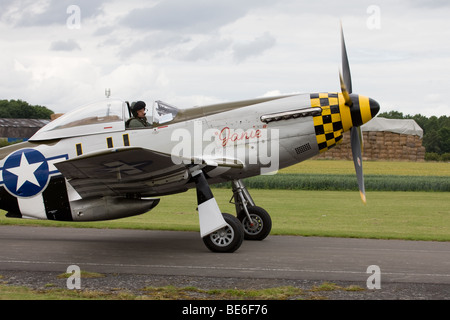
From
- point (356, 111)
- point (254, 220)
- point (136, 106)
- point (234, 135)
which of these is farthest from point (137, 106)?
point (356, 111)

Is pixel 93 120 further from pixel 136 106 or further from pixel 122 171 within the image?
pixel 122 171

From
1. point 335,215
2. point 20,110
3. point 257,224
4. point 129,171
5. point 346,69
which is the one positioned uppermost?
point 20,110

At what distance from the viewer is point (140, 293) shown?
21.9 feet

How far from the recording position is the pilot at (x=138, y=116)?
32.9ft

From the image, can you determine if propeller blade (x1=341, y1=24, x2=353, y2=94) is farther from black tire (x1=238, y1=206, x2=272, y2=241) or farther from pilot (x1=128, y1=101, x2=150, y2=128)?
pilot (x1=128, y1=101, x2=150, y2=128)

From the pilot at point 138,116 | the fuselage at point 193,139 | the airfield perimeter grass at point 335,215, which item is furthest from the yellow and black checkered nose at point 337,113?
the airfield perimeter grass at point 335,215

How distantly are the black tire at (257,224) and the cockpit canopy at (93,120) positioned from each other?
260 cm

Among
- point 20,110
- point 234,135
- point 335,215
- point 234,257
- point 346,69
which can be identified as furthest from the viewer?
point 20,110

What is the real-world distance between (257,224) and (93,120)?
3799 millimetres

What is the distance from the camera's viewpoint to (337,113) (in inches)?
392

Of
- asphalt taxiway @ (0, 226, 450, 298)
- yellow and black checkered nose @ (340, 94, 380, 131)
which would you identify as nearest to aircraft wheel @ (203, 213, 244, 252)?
asphalt taxiway @ (0, 226, 450, 298)

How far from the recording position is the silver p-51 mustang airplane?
9828 millimetres
